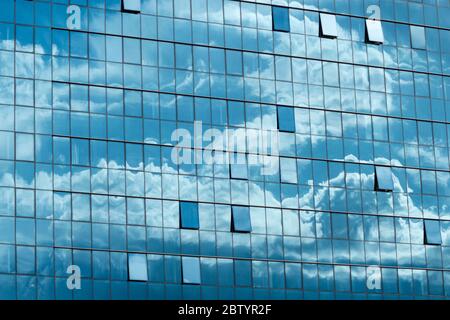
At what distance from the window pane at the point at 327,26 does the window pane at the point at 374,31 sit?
2.29 meters

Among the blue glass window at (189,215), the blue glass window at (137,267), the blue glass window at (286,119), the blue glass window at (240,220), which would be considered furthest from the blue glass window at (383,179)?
the blue glass window at (137,267)

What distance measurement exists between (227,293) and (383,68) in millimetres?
18171

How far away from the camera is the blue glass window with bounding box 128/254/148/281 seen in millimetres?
88188

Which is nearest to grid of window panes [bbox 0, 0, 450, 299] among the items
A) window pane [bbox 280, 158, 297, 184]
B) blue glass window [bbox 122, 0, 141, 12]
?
Result: window pane [bbox 280, 158, 297, 184]

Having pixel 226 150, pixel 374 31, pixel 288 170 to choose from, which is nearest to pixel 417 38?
pixel 374 31

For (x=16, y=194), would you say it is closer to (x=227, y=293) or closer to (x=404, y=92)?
(x=227, y=293)

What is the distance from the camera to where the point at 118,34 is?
9119 centimetres

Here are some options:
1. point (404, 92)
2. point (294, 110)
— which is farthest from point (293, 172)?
point (404, 92)

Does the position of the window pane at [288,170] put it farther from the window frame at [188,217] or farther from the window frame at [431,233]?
the window frame at [431,233]

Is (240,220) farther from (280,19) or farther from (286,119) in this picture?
(280,19)

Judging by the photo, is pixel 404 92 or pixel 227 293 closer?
pixel 227 293

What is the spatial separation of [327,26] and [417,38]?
6.57 m

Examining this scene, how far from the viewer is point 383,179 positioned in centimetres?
9669

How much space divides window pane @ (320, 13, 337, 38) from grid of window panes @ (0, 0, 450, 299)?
94 mm
